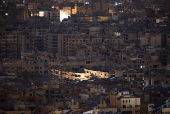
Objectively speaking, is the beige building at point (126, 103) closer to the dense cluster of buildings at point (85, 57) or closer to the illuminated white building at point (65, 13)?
the dense cluster of buildings at point (85, 57)

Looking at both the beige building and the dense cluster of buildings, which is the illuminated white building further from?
the beige building

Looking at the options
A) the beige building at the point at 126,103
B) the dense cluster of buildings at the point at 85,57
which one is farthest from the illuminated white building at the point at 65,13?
the beige building at the point at 126,103

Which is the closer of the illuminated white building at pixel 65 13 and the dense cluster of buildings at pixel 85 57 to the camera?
the dense cluster of buildings at pixel 85 57

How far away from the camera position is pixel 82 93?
63.3m

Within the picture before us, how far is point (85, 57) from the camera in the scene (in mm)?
93375

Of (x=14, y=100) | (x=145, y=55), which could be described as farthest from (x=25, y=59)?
(x=14, y=100)

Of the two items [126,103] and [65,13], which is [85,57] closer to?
[126,103]

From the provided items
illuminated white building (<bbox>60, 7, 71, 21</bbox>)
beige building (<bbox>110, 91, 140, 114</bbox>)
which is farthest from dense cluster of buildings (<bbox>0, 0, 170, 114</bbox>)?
illuminated white building (<bbox>60, 7, 71, 21</bbox>)

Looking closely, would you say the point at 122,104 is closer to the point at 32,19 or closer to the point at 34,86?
the point at 34,86

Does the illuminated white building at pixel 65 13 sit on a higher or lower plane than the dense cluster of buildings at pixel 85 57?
higher

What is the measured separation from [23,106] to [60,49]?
51.1 metres

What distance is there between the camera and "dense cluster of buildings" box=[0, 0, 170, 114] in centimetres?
5812

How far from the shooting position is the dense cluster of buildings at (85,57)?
58.1 meters

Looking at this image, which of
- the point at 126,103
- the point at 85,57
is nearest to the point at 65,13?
the point at 85,57
